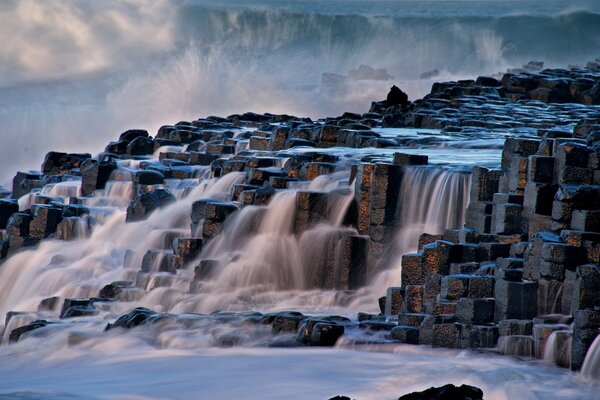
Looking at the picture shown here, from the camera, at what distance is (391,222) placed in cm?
2409

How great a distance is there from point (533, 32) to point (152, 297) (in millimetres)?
62247

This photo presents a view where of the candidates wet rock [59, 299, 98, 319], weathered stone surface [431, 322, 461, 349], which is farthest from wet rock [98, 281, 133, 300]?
weathered stone surface [431, 322, 461, 349]

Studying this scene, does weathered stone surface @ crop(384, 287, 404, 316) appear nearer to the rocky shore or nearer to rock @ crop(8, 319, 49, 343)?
the rocky shore

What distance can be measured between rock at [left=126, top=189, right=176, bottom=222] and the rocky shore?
1.2 inches

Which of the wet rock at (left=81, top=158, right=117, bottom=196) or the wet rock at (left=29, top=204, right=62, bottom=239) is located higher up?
the wet rock at (left=81, top=158, right=117, bottom=196)

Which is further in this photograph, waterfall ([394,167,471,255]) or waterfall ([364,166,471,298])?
waterfall ([394,167,471,255])

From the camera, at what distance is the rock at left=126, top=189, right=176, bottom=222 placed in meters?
27.9

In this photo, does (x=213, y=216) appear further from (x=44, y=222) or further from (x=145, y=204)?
(x=44, y=222)

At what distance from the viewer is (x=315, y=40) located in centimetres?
8438

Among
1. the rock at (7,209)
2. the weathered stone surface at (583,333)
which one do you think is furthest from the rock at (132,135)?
the weathered stone surface at (583,333)

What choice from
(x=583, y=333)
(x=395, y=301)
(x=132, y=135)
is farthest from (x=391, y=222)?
(x=132, y=135)

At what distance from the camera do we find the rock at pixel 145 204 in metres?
27.9

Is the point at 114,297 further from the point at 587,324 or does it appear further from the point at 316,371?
the point at 587,324

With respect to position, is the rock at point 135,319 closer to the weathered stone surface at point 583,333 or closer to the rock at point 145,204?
the weathered stone surface at point 583,333
